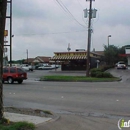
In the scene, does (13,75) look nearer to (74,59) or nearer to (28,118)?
(28,118)

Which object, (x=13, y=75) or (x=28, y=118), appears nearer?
(x=28, y=118)

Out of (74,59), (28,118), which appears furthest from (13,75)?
(74,59)

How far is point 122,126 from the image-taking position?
8.39 meters

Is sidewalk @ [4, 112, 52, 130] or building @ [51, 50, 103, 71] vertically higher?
building @ [51, 50, 103, 71]

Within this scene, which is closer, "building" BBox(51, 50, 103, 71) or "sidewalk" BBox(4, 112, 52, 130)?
"sidewalk" BBox(4, 112, 52, 130)

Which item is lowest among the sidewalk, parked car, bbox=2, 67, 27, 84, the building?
the sidewalk

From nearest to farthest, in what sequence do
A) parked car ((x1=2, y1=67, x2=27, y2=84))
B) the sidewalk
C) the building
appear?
the sidewalk
parked car ((x1=2, y1=67, x2=27, y2=84))
the building

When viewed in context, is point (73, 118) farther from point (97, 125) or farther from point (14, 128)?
point (14, 128)

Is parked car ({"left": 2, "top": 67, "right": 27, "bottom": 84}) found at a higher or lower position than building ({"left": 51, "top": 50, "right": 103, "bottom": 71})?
lower

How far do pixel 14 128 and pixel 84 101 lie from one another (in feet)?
23.2

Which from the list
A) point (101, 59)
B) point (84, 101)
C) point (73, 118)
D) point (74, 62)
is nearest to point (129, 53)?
point (74, 62)

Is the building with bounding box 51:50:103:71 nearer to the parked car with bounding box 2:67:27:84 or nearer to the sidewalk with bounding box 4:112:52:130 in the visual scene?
the parked car with bounding box 2:67:27:84

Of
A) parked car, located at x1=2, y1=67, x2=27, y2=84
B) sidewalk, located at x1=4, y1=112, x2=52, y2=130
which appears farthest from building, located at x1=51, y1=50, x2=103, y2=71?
sidewalk, located at x1=4, y1=112, x2=52, y2=130

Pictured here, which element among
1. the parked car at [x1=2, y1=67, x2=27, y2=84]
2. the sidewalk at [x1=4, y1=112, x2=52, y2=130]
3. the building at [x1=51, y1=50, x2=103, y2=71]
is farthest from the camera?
the building at [x1=51, y1=50, x2=103, y2=71]
